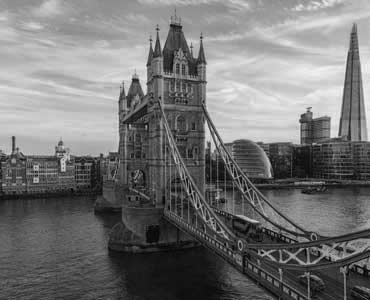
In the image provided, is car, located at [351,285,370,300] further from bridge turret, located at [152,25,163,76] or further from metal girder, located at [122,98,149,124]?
metal girder, located at [122,98,149,124]

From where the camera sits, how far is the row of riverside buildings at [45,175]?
12419cm

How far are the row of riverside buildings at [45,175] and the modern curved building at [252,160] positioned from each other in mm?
74036

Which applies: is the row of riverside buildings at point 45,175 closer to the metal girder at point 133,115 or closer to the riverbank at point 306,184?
the metal girder at point 133,115

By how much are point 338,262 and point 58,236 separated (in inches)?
2126

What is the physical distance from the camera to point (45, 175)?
13088 cm

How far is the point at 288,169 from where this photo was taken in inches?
7451

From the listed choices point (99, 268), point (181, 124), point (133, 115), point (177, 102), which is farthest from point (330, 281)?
point (133, 115)

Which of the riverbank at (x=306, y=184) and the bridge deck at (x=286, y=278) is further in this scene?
the riverbank at (x=306, y=184)

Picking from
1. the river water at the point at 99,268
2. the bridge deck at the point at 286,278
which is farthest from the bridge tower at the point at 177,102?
the bridge deck at the point at 286,278

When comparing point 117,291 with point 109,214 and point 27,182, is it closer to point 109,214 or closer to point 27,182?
point 109,214

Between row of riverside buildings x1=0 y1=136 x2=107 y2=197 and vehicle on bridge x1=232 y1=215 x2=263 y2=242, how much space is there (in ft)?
319

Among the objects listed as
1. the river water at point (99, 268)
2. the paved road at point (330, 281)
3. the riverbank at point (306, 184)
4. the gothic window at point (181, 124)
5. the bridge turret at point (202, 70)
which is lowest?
the river water at point (99, 268)

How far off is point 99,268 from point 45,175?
9812 centimetres

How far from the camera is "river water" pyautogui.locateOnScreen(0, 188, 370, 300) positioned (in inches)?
1425
